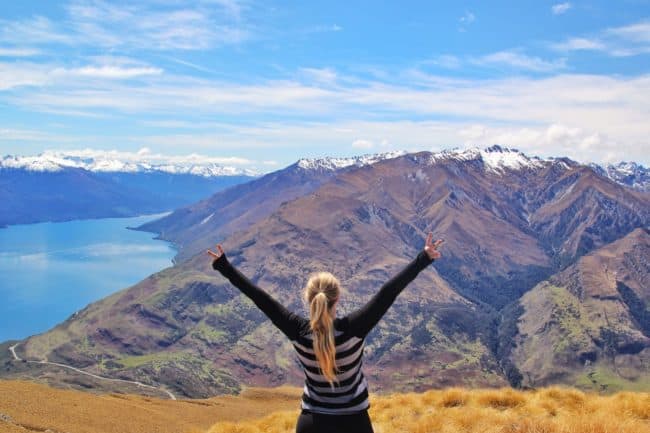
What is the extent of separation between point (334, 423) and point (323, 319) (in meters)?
1.50

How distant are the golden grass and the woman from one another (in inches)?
237

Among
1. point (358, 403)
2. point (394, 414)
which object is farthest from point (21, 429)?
point (358, 403)

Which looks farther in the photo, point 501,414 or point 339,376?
point 501,414

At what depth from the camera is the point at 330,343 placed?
646 centimetres

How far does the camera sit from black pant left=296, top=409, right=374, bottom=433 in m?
6.81

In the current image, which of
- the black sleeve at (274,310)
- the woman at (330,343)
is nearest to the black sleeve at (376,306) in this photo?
the woman at (330,343)

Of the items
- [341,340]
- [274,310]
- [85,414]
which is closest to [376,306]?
[341,340]

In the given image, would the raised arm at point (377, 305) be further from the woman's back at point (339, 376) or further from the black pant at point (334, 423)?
the black pant at point (334, 423)

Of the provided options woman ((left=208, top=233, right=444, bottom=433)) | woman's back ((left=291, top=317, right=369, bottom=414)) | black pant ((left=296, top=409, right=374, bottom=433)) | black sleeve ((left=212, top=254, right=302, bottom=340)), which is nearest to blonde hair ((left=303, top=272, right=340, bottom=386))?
woman ((left=208, top=233, right=444, bottom=433))

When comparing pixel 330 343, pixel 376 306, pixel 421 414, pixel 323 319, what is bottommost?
pixel 421 414

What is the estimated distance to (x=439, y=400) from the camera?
1645cm

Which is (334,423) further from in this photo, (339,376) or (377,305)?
(377,305)

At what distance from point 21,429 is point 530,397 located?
51.5 feet

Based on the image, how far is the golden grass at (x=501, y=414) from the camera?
11398mm
